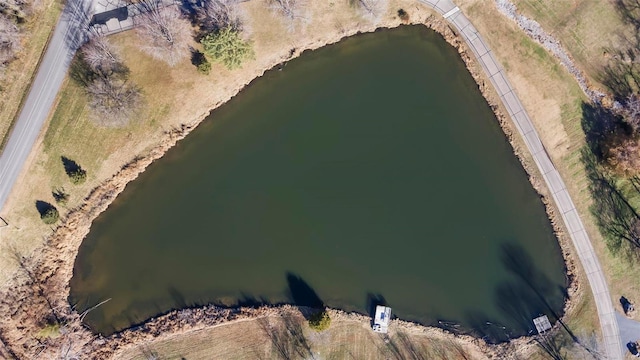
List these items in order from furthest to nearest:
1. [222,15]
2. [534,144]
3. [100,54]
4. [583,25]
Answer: [534,144], [583,25], [100,54], [222,15]

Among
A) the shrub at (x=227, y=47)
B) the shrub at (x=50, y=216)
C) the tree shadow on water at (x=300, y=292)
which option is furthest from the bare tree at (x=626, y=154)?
the shrub at (x=50, y=216)

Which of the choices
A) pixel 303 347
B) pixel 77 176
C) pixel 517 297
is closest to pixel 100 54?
pixel 77 176

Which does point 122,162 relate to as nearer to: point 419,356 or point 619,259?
point 419,356

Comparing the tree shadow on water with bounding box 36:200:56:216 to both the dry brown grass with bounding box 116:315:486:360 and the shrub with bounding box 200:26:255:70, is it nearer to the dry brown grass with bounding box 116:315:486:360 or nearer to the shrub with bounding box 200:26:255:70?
the dry brown grass with bounding box 116:315:486:360

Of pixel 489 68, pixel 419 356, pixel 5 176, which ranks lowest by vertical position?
A: pixel 419 356

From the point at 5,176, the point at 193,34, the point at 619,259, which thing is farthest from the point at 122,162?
the point at 619,259

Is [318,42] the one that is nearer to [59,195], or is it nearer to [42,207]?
[59,195]

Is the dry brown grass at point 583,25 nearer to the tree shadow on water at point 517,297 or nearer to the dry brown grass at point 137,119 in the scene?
the dry brown grass at point 137,119
